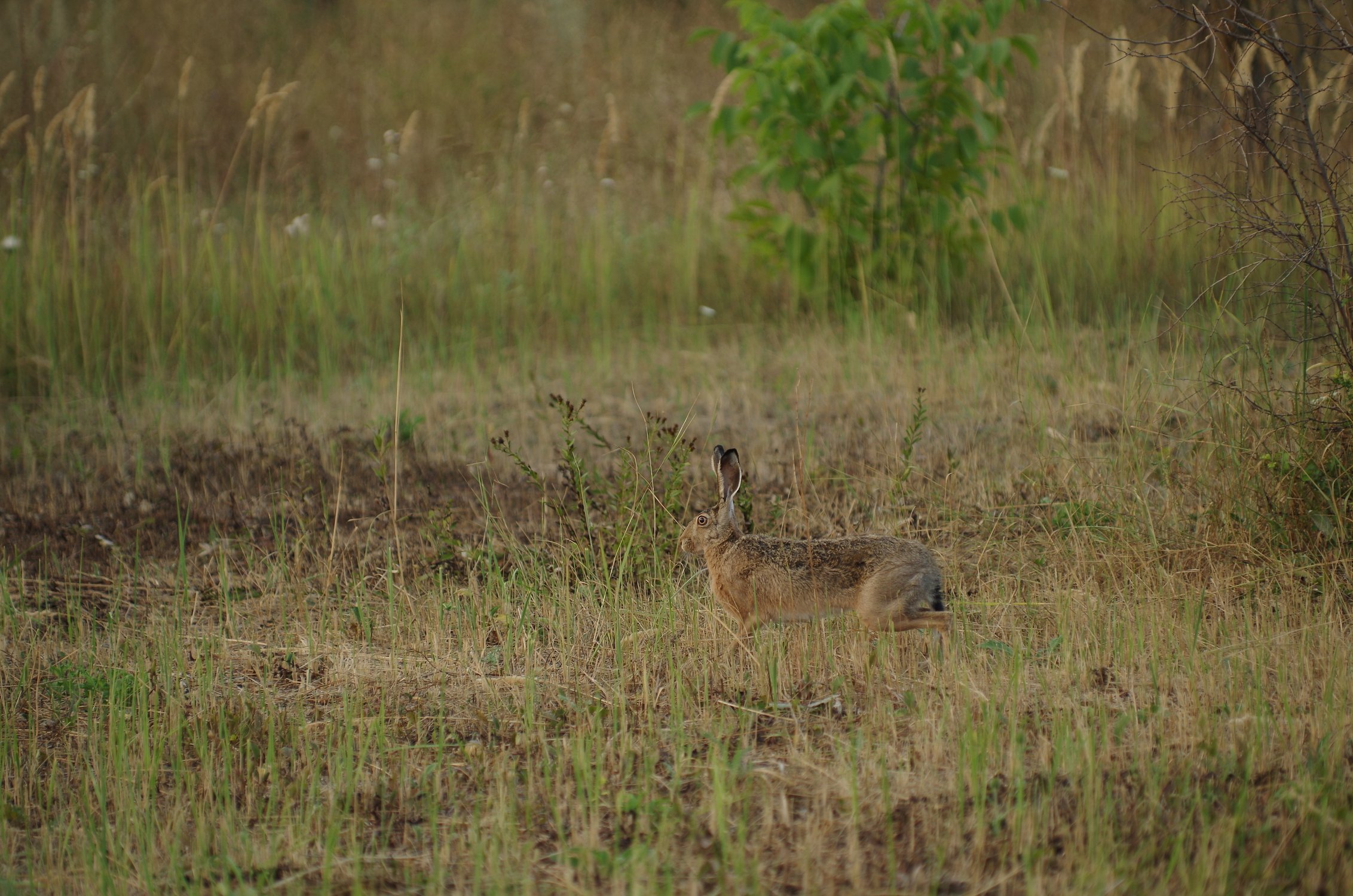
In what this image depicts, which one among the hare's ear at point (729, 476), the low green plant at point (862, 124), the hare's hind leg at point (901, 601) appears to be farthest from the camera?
the low green plant at point (862, 124)

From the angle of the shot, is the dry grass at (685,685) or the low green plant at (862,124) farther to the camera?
the low green plant at (862,124)

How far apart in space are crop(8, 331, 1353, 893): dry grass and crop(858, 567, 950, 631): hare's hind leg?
10 cm

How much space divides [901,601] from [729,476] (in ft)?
2.55

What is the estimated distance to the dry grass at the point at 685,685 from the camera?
3045 mm

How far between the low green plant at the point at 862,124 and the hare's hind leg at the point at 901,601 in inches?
162

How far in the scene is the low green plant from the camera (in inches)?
293

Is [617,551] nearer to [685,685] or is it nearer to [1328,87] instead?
[685,685]

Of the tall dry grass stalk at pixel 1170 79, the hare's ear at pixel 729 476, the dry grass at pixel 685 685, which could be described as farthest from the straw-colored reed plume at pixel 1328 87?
the hare's ear at pixel 729 476

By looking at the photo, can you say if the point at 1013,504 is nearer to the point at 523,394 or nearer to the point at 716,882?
the point at 716,882

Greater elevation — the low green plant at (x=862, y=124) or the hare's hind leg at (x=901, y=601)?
the low green plant at (x=862, y=124)

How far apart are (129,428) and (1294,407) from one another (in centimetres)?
618

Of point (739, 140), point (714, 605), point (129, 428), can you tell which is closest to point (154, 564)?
point (129, 428)

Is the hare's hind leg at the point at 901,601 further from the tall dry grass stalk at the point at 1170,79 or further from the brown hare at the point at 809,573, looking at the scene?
the tall dry grass stalk at the point at 1170,79

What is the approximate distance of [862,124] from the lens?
778cm
